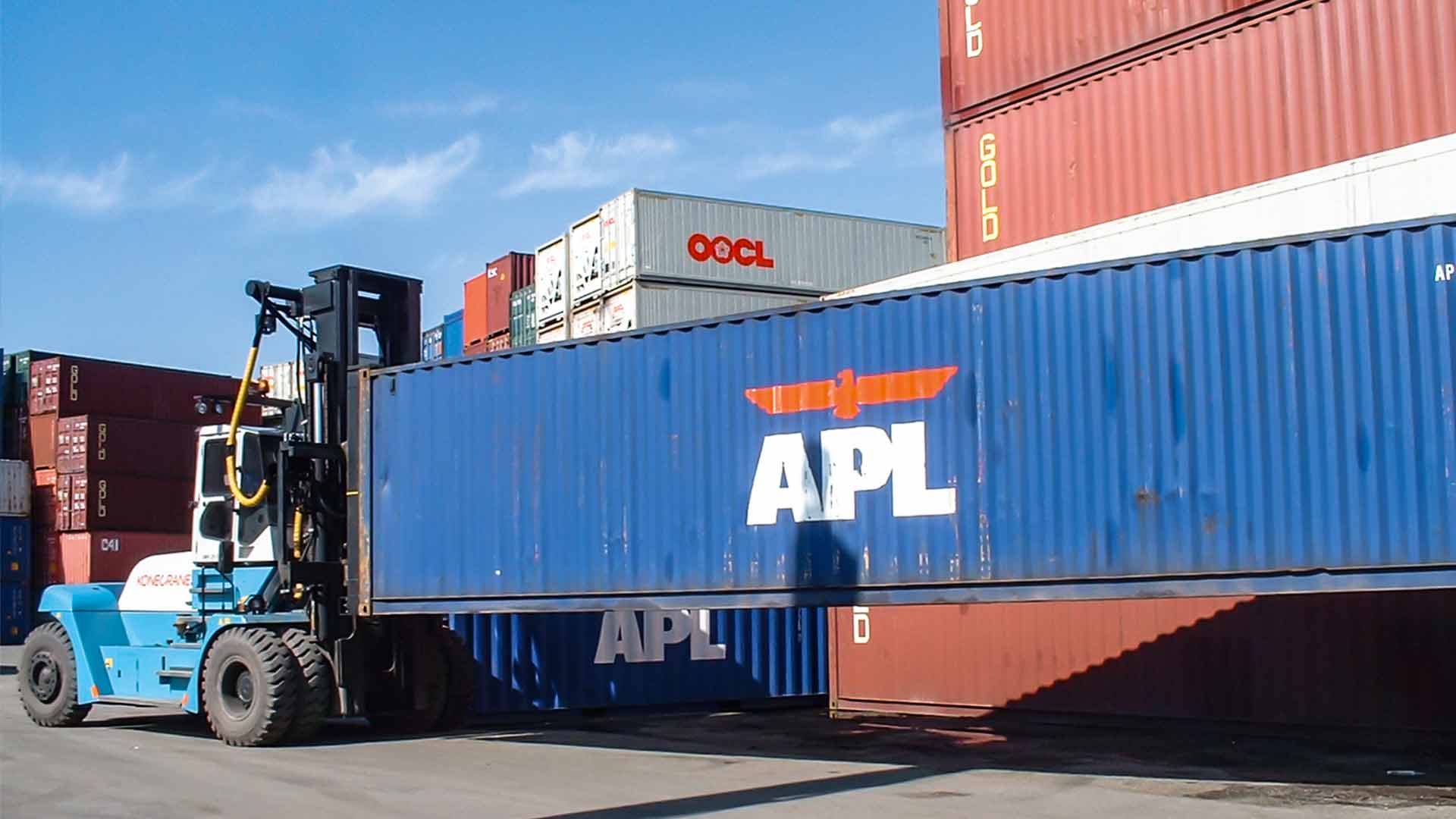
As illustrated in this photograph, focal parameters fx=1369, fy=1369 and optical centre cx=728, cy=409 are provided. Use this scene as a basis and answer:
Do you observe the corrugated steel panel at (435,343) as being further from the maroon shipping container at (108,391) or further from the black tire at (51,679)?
the black tire at (51,679)

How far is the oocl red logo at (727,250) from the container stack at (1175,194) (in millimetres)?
7918

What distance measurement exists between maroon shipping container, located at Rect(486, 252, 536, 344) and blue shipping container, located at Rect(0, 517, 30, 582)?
12.2 metres

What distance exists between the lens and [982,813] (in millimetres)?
9438

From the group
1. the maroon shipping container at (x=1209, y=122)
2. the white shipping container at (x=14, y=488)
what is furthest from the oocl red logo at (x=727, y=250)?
the white shipping container at (x=14, y=488)

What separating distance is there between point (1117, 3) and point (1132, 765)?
1017cm

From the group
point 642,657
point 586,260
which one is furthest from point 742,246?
point 642,657

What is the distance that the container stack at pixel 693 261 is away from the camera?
85.1ft

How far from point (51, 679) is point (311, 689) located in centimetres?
409

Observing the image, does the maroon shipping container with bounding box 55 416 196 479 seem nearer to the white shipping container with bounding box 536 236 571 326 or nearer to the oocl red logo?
the white shipping container with bounding box 536 236 571 326

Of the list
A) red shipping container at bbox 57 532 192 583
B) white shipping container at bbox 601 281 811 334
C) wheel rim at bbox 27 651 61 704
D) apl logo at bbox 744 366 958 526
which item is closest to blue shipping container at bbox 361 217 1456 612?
apl logo at bbox 744 366 958 526

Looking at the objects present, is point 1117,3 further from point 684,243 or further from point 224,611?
point 224,611

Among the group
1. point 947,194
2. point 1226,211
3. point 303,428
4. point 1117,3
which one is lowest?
point 303,428

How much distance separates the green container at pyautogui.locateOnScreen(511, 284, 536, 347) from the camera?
30.3 m

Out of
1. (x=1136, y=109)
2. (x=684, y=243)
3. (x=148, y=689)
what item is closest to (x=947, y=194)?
(x=1136, y=109)
